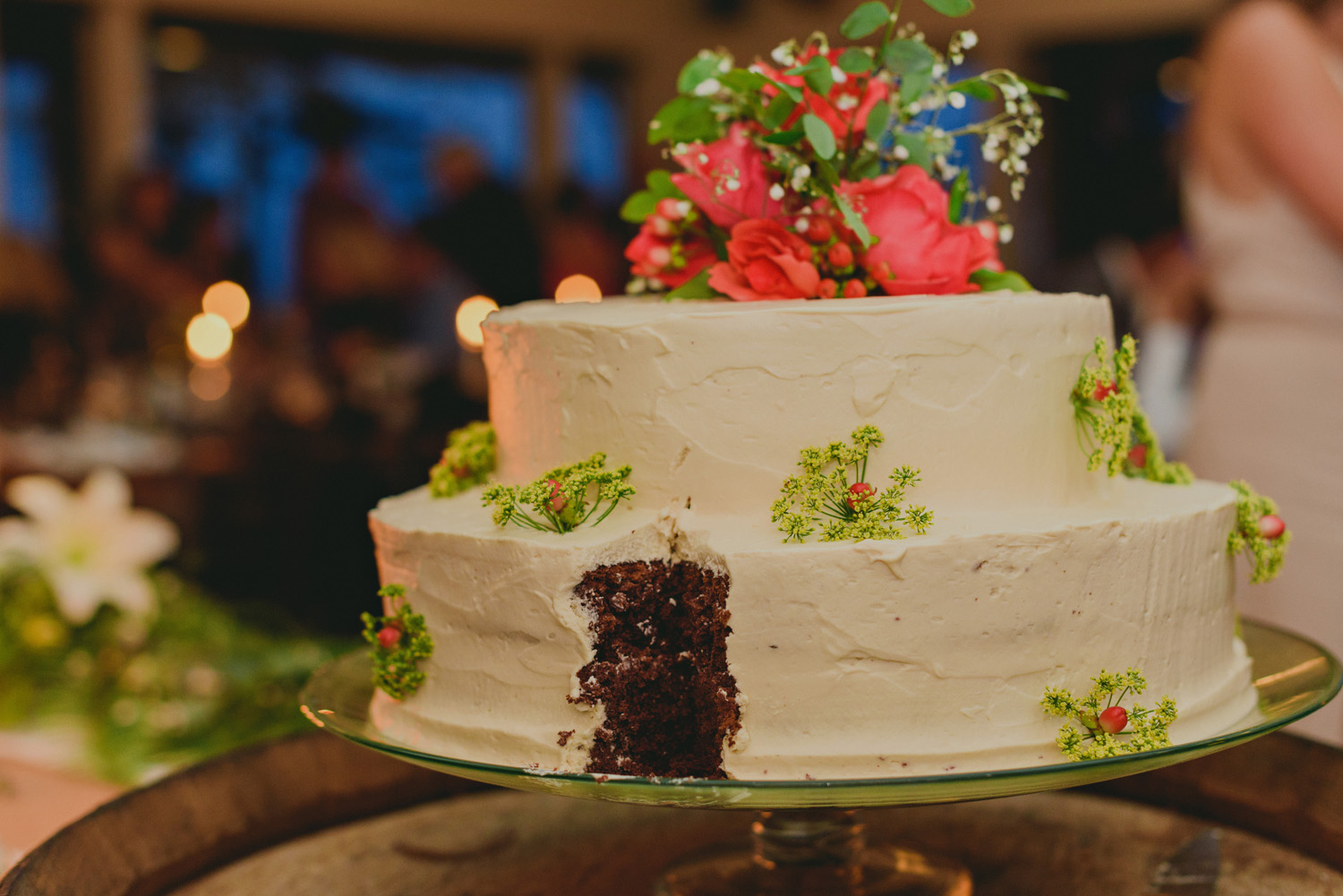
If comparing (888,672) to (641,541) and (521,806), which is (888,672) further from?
(521,806)

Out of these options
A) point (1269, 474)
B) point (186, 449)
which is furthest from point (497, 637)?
point (186, 449)

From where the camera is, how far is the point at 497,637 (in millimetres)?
1530

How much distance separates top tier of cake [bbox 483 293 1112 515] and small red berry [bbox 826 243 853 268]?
73 millimetres

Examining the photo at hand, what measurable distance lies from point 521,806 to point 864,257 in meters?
1.05

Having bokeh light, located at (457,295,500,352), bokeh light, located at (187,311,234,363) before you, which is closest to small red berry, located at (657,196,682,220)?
bokeh light, located at (187,311,234,363)

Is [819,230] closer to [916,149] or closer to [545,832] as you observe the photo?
[916,149]

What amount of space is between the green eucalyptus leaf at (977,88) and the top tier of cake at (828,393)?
29cm

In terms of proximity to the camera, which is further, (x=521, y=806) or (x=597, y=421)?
(x=521, y=806)

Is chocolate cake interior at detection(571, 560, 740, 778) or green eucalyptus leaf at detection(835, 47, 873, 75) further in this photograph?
green eucalyptus leaf at detection(835, 47, 873, 75)

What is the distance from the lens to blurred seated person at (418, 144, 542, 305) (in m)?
6.71

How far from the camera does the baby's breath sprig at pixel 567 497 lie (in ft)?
4.86

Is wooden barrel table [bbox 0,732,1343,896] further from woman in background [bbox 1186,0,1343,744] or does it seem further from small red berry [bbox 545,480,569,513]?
woman in background [bbox 1186,0,1343,744]

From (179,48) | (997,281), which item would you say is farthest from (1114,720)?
(179,48)

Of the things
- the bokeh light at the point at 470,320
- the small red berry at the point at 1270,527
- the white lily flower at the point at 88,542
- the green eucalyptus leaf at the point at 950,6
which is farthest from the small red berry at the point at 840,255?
the bokeh light at the point at 470,320
